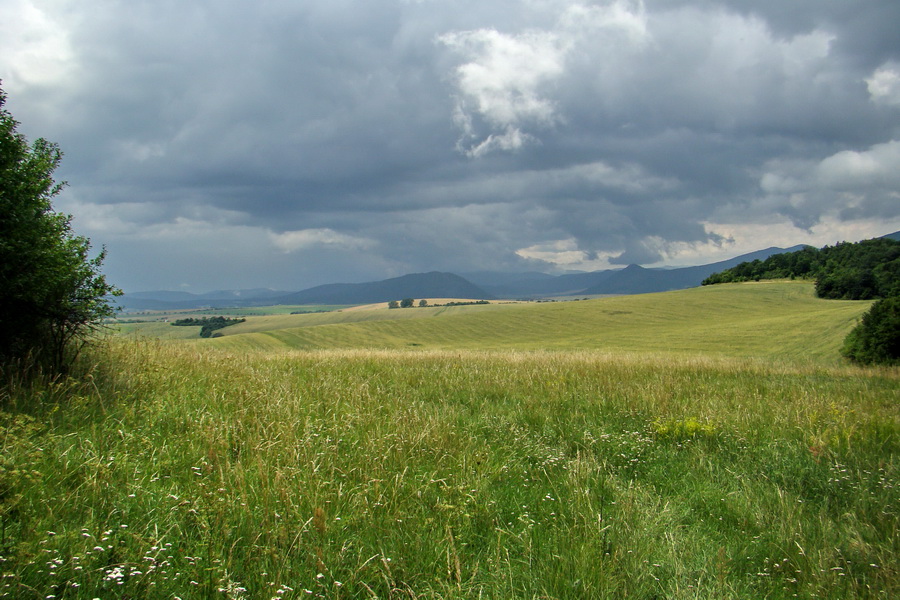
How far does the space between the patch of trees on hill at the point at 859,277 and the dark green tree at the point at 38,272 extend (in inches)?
1386

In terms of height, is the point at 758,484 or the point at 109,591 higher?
the point at 109,591

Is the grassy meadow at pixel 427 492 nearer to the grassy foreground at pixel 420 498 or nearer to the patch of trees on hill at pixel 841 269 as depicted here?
the grassy foreground at pixel 420 498

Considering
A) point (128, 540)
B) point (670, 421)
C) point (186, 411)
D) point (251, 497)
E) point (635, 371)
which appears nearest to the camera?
point (128, 540)

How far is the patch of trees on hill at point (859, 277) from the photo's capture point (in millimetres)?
27250

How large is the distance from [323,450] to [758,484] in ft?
14.8

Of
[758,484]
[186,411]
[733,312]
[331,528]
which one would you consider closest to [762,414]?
[758,484]

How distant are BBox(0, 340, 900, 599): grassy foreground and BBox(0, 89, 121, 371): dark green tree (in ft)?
2.52

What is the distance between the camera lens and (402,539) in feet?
11.2

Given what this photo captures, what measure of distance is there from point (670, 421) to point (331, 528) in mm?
5711

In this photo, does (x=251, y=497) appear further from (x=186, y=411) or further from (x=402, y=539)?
(x=186, y=411)

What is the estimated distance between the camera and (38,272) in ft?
20.5

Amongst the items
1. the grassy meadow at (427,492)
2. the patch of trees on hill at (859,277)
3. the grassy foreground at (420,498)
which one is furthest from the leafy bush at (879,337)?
the grassy foreground at (420,498)

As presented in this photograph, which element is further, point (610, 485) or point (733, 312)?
point (733, 312)

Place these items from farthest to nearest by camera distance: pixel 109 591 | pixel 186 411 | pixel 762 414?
pixel 762 414 < pixel 186 411 < pixel 109 591
